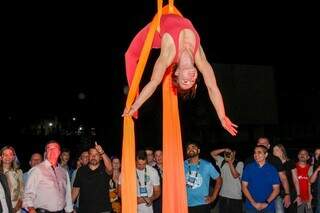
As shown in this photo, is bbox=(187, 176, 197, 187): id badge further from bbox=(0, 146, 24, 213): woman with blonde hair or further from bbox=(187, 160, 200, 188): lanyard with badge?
bbox=(0, 146, 24, 213): woman with blonde hair

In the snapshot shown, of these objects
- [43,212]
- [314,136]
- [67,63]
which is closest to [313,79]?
[314,136]

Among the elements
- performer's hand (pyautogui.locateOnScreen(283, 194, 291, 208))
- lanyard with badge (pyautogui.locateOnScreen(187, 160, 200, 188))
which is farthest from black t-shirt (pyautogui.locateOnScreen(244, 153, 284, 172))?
lanyard with badge (pyautogui.locateOnScreen(187, 160, 200, 188))

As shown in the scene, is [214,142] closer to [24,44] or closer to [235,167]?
[24,44]

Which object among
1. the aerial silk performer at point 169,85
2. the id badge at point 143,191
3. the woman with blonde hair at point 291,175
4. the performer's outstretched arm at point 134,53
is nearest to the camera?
the aerial silk performer at point 169,85

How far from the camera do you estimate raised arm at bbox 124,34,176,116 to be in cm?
379

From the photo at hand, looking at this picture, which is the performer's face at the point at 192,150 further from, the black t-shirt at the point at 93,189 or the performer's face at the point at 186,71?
the performer's face at the point at 186,71

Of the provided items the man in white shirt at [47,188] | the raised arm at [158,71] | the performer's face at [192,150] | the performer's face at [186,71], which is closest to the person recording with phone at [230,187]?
the performer's face at [192,150]

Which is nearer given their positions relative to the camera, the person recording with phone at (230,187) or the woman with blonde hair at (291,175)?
the person recording with phone at (230,187)

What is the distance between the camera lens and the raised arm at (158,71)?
149 inches

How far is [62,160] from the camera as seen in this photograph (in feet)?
23.4

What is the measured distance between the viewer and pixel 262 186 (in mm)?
6082

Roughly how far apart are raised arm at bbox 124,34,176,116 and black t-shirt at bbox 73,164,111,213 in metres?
2.16

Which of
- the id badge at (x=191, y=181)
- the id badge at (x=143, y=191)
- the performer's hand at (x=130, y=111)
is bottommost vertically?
the id badge at (x=143, y=191)

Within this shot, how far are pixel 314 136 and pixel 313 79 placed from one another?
7.34ft
